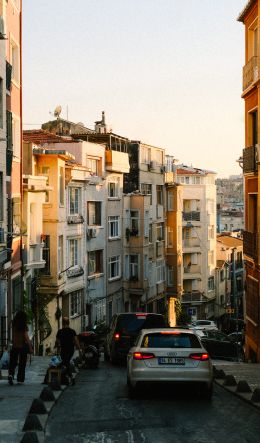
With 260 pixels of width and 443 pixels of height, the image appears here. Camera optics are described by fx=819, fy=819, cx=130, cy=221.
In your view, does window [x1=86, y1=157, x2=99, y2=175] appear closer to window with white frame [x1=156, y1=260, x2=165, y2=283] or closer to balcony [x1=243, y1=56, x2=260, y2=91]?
window with white frame [x1=156, y1=260, x2=165, y2=283]

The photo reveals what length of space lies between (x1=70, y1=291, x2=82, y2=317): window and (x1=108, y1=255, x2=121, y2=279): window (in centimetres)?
645

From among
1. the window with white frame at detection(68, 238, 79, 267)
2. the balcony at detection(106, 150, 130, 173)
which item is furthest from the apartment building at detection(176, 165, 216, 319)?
the window with white frame at detection(68, 238, 79, 267)

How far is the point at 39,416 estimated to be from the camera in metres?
13.0

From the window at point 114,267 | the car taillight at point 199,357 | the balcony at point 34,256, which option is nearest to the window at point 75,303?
the window at point 114,267

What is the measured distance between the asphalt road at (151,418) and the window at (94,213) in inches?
1201

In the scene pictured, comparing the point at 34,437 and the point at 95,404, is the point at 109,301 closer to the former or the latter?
the point at 95,404

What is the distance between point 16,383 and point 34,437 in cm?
730

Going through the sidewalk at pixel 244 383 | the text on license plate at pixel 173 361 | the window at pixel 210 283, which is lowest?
the window at pixel 210 283

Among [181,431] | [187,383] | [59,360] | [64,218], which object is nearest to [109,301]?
[64,218]

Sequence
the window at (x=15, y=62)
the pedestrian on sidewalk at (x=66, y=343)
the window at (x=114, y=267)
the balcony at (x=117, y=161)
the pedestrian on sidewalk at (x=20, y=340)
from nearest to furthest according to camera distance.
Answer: the pedestrian on sidewalk at (x=20, y=340) → the pedestrian on sidewalk at (x=66, y=343) → the window at (x=15, y=62) → the balcony at (x=117, y=161) → the window at (x=114, y=267)

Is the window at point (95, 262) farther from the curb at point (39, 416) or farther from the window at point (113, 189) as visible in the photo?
the curb at point (39, 416)

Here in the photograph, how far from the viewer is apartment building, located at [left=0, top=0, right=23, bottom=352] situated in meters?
25.7

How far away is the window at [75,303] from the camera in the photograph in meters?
43.9

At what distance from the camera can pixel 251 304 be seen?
107ft
